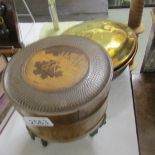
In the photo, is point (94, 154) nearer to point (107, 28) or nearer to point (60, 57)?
point (60, 57)

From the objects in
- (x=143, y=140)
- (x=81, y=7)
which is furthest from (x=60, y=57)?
(x=81, y=7)

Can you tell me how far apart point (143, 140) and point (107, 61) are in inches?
12.3

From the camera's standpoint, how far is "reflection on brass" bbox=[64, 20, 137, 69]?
740 millimetres

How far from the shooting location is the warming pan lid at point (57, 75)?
0.47 m

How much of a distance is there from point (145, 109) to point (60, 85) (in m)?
0.40

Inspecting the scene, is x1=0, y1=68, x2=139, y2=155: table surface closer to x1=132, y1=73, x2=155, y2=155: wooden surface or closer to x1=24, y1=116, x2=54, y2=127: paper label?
x1=132, y1=73, x2=155, y2=155: wooden surface

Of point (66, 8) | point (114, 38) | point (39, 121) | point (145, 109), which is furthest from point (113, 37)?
point (66, 8)

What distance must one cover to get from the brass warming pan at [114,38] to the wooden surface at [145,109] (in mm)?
127

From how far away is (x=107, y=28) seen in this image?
0.82 meters

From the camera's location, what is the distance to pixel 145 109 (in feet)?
2.54

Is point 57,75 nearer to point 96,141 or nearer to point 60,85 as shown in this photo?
point 60,85

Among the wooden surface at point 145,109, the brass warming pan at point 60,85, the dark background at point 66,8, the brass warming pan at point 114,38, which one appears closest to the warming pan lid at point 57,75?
the brass warming pan at point 60,85

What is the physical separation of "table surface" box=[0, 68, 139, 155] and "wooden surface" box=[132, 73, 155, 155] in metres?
0.03

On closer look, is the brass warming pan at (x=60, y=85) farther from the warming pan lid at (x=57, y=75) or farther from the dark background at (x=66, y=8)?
the dark background at (x=66, y=8)
